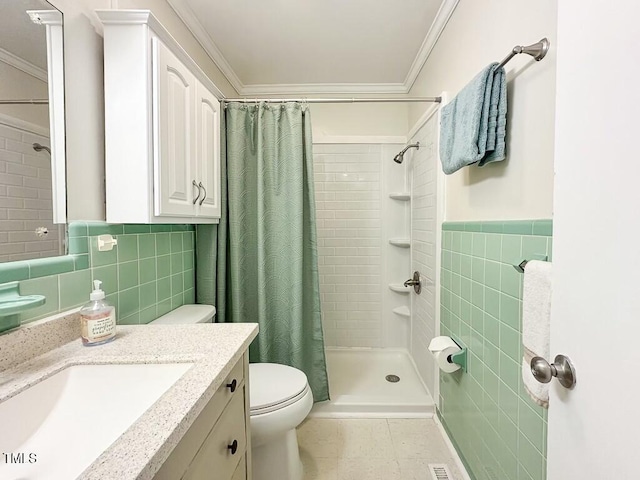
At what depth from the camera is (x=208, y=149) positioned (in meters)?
1.55

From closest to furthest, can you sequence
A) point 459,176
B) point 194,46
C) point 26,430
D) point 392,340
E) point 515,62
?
point 26,430 < point 515,62 < point 459,176 < point 194,46 < point 392,340

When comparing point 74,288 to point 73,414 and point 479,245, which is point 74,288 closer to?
point 73,414

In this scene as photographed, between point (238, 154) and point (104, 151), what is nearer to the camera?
point (104, 151)

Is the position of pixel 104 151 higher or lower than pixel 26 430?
higher

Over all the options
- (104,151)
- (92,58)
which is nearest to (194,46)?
(92,58)

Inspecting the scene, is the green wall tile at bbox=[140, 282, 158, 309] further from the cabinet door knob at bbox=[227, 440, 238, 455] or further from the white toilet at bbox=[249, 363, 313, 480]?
the cabinet door knob at bbox=[227, 440, 238, 455]

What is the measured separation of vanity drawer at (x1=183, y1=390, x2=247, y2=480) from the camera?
665mm

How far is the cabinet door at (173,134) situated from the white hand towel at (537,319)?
49.7 inches

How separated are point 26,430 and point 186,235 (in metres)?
1.17

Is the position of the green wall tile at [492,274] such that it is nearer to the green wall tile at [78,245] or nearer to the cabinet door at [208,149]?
the cabinet door at [208,149]

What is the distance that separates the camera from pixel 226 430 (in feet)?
2.69

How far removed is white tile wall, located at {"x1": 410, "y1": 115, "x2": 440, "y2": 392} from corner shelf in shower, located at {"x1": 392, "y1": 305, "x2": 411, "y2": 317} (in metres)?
0.09

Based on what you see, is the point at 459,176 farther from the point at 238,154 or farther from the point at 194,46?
the point at 194,46

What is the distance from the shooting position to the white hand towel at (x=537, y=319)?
753 millimetres
